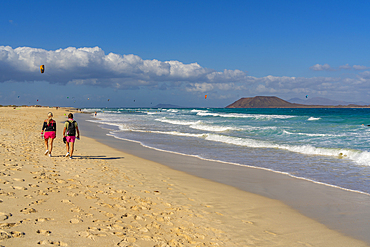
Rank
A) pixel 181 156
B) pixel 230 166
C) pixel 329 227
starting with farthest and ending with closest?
pixel 181 156 → pixel 230 166 → pixel 329 227

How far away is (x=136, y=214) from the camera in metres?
4.65

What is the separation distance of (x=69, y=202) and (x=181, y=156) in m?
7.60

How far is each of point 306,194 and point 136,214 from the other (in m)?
4.65

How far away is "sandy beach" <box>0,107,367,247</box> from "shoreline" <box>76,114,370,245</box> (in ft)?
1.22

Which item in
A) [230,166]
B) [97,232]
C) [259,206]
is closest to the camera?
[97,232]

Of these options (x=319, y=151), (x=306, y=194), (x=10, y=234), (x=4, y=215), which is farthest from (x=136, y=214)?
(x=319, y=151)

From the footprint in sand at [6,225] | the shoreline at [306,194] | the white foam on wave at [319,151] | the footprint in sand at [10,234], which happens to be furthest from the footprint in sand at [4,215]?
the white foam on wave at [319,151]

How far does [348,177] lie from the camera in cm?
834

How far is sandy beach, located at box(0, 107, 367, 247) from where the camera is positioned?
370 cm

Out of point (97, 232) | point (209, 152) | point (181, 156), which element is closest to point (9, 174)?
point (97, 232)

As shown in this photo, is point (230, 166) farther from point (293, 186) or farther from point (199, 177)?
point (293, 186)

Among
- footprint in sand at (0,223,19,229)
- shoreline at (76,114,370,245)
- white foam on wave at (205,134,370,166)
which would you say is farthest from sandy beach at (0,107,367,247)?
white foam on wave at (205,134,370,166)

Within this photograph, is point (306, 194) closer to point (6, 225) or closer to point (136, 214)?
point (136, 214)

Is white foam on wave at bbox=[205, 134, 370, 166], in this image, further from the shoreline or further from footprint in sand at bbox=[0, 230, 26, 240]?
footprint in sand at bbox=[0, 230, 26, 240]
